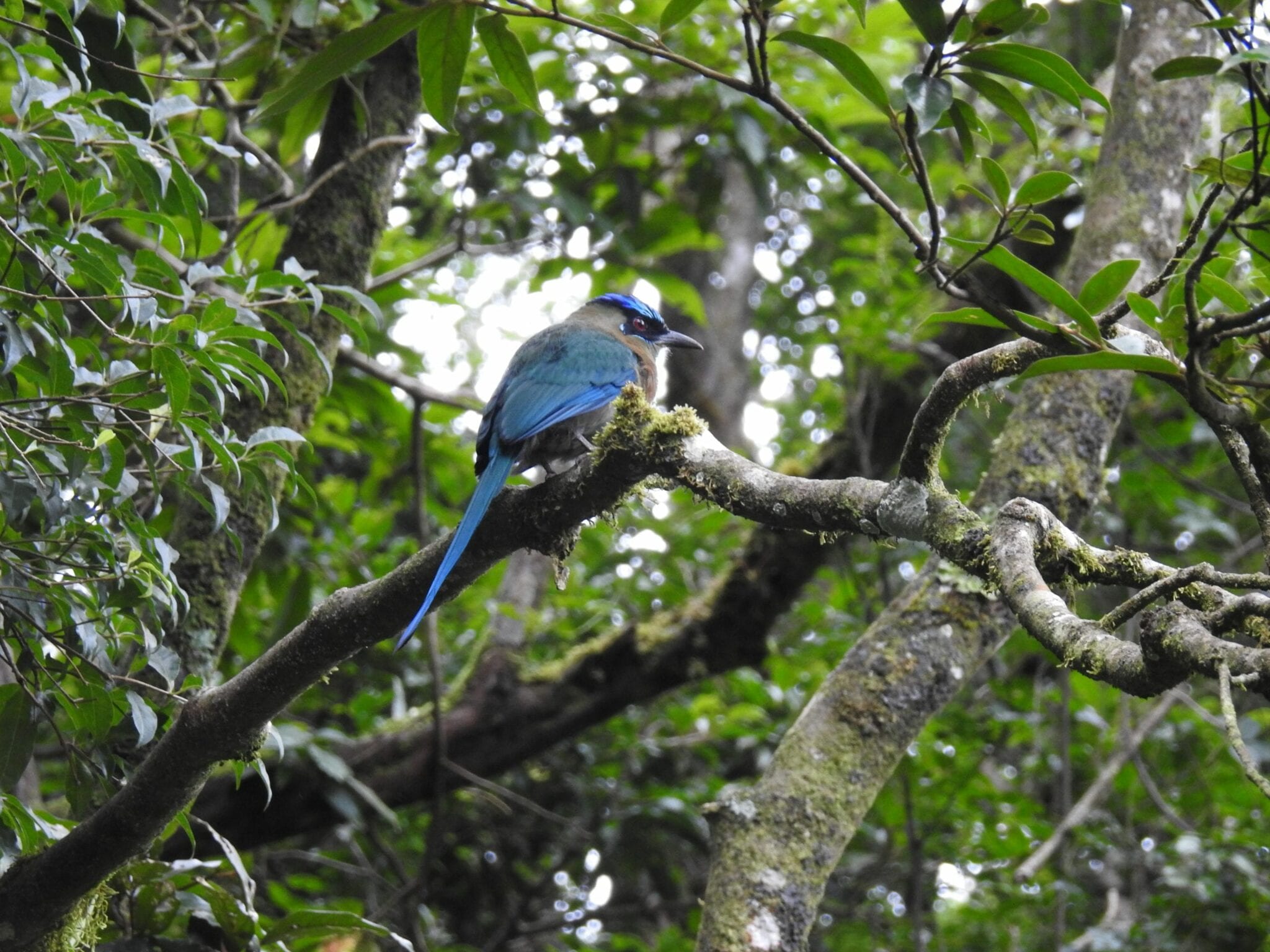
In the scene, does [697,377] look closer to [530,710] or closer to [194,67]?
[530,710]

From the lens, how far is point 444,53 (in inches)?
88.3

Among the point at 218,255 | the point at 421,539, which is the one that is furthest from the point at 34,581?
the point at 421,539

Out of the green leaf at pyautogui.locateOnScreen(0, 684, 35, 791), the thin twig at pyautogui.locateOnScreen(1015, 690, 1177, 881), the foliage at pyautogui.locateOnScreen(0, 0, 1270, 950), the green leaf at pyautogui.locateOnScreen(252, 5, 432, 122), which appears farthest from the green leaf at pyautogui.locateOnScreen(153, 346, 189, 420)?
the thin twig at pyautogui.locateOnScreen(1015, 690, 1177, 881)

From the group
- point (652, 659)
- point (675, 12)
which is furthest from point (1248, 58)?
point (652, 659)

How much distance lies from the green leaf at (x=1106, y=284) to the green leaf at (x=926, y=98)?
0.34m

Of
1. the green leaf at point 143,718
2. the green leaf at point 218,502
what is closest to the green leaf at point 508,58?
the green leaf at point 218,502

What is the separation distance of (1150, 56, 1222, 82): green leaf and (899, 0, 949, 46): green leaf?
346 millimetres

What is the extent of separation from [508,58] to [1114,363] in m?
1.35

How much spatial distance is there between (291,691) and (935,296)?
161 inches

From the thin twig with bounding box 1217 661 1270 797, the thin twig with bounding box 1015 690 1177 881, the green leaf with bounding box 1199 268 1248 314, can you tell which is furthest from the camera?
the thin twig with bounding box 1015 690 1177 881

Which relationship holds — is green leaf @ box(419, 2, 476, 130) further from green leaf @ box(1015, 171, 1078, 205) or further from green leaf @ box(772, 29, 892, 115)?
green leaf @ box(1015, 171, 1078, 205)

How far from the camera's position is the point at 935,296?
5641 millimetres

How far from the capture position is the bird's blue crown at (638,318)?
15.1 feet

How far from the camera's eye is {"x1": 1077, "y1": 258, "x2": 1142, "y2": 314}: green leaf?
1723 mm
